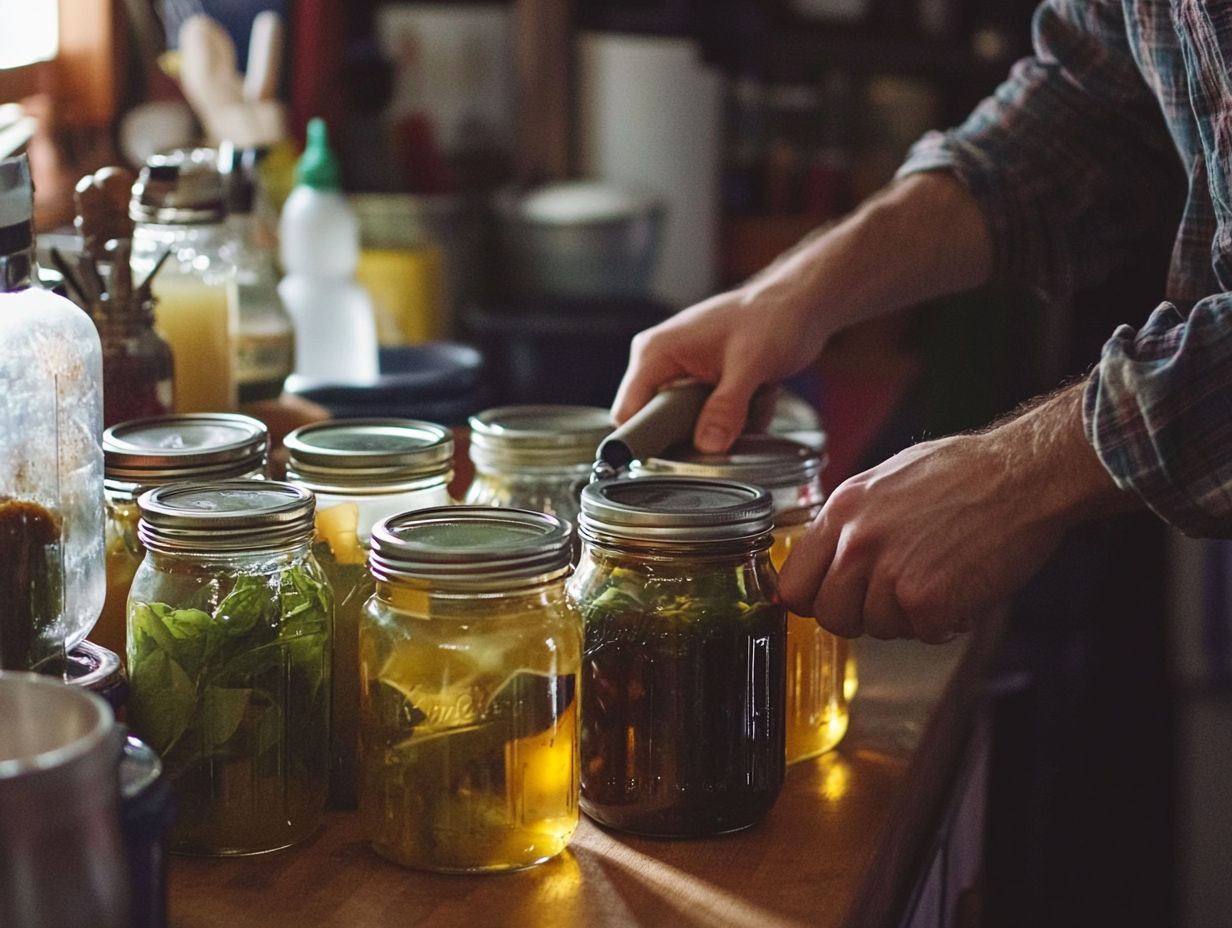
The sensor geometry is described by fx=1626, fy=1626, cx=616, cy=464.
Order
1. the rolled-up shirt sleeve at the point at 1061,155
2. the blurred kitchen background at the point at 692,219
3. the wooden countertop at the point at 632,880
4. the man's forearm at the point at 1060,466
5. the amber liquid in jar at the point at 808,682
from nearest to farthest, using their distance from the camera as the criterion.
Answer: the wooden countertop at the point at 632,880, the man's forearm at the point at 1060,466, the amber liquid in jar at the point at 808,682, the rolled-up shirt sleeve at the point at 1061,155, the blurred kitchen background at the point at 692,219

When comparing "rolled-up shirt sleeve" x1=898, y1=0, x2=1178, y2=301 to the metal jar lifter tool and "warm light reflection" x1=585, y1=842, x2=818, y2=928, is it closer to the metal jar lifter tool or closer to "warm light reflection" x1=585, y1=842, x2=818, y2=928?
the metal jar lifter tool

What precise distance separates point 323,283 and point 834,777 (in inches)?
34.4

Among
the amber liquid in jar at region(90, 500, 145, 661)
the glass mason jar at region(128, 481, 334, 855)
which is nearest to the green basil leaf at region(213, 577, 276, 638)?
the glass mason jar at region(128, 481, 334, 855)

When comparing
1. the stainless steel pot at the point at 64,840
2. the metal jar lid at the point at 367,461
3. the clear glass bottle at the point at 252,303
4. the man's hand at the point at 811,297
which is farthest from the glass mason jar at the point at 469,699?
the clear glass bottle at the point at 252,303

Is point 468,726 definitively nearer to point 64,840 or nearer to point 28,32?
point 64,840

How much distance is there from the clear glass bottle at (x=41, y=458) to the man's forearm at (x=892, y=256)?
613 millimetres

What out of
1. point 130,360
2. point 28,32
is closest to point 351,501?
point 130,360

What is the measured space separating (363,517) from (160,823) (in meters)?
0.34

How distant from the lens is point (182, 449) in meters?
1.01

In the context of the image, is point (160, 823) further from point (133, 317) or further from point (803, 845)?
point (133, 317)

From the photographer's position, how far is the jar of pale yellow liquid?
1305mm

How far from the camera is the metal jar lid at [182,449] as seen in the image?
3.26 feet

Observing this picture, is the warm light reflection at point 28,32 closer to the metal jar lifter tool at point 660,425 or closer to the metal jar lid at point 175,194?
the metal jar lid at point 175,194

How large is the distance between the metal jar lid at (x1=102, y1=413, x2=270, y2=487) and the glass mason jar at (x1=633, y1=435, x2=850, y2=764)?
262 millimetres
